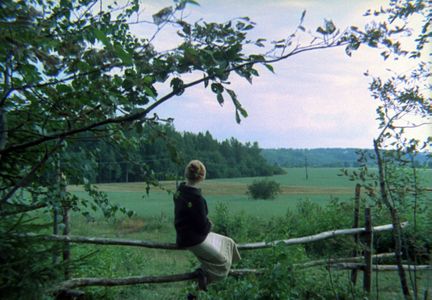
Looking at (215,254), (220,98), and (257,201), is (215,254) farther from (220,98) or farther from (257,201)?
(257,201)

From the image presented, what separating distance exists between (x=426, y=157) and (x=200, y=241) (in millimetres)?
1925

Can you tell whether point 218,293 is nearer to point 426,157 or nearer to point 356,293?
point 356,293

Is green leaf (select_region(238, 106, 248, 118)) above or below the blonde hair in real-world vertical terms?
above

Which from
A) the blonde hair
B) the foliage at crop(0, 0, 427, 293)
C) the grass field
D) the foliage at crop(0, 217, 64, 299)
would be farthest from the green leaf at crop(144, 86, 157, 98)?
the grass field

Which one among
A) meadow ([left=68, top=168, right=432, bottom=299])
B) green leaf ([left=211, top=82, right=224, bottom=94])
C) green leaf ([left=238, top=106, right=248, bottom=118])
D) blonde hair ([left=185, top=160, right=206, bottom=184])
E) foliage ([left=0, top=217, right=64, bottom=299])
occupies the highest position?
green leaf ([left=211, top=82, right=224, bottom=94])

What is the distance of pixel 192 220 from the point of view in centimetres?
378

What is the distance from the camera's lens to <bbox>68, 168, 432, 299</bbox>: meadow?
486 cm

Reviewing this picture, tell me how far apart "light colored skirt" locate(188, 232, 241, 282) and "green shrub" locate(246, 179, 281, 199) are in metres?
14.1

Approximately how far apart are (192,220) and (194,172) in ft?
1.36

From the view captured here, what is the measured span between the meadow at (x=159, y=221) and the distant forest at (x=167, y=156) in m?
0.13

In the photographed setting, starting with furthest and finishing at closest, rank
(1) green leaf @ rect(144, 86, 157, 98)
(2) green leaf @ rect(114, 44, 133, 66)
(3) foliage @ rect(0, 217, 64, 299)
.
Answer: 1. (3) foliage @ rect(0, 217, 64, 299)
2. (1) green leaf @ rect(144, 86, 157, 98)
3. (2) green leaf @ rect(114, 44, 133, 66)

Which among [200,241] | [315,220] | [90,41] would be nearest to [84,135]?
[90,41]

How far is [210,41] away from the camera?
4.29 feet

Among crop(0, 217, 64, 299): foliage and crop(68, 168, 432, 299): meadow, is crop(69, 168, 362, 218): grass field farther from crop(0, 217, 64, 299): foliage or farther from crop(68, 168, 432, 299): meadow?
crop(0, 217, 64, 299): foliage
